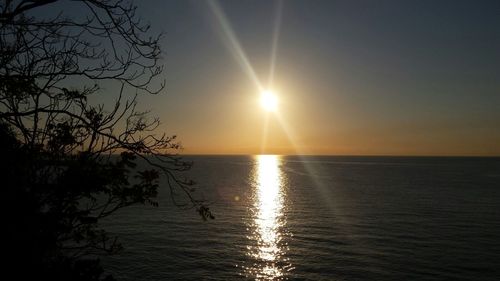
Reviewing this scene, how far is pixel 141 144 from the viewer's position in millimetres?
6902

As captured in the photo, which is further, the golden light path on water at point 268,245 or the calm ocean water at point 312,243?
the golden light path on water at point 268,245

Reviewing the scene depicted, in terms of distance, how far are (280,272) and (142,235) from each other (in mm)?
18345

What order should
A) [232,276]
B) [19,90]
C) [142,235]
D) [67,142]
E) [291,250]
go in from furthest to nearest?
[142,235], [291,250], [232,276], [67,142], [19,90]

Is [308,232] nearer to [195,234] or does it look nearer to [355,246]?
[355,246]

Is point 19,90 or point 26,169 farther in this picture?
point 26,169

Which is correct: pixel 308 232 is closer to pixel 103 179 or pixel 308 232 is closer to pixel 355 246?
pixel 355 246

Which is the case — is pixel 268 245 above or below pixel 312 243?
below

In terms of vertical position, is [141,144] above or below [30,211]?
above

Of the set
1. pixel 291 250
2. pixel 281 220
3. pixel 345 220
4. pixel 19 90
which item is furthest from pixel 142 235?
pixel 19 90

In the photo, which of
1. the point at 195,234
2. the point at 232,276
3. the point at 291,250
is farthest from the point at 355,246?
the point at 195,234

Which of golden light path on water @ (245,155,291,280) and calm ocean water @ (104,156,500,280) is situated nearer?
calm ocean water @ (104,156,500,280)

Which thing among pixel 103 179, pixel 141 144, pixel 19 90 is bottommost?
pixel 103 179

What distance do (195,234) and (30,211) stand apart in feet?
117

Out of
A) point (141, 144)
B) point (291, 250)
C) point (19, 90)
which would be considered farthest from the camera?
point (291, 250)
